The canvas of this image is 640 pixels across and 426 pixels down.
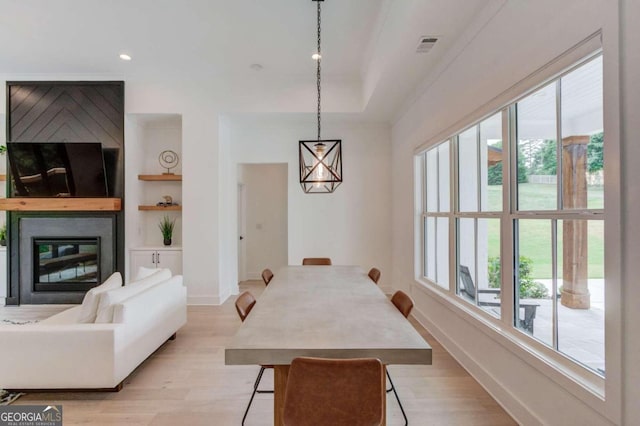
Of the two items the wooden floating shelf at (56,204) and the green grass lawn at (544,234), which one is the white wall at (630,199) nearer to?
the green grass lawn at (544,234)

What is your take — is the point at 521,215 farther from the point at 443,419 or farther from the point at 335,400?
the point at 335,400

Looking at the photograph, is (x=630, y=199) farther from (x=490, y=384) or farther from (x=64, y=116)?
(x=64, y=116)

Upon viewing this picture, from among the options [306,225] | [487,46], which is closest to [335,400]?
[487,46]

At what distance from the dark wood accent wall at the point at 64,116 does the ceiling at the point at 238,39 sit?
0.66ft

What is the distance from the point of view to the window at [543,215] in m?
1.52

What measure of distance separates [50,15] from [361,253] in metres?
4.91

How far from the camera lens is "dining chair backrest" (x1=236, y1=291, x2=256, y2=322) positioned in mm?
1970

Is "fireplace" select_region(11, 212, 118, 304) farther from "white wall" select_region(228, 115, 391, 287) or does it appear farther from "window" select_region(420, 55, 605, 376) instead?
"window" select_region(420, 55, 605, 376)

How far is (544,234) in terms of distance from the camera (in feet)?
6.06

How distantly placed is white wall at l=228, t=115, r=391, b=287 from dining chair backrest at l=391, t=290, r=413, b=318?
3.02 meters

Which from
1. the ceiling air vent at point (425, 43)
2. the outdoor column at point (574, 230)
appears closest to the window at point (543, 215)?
the outdoor column at point (574, 230)

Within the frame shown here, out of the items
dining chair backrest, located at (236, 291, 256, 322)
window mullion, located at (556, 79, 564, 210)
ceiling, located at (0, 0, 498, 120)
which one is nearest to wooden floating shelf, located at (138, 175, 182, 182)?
ceiling, located at (0, 0, 498, 120)

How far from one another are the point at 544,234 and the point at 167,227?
15.8 ft

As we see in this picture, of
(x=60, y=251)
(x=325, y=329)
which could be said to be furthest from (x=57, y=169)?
(x=325, y=329)
